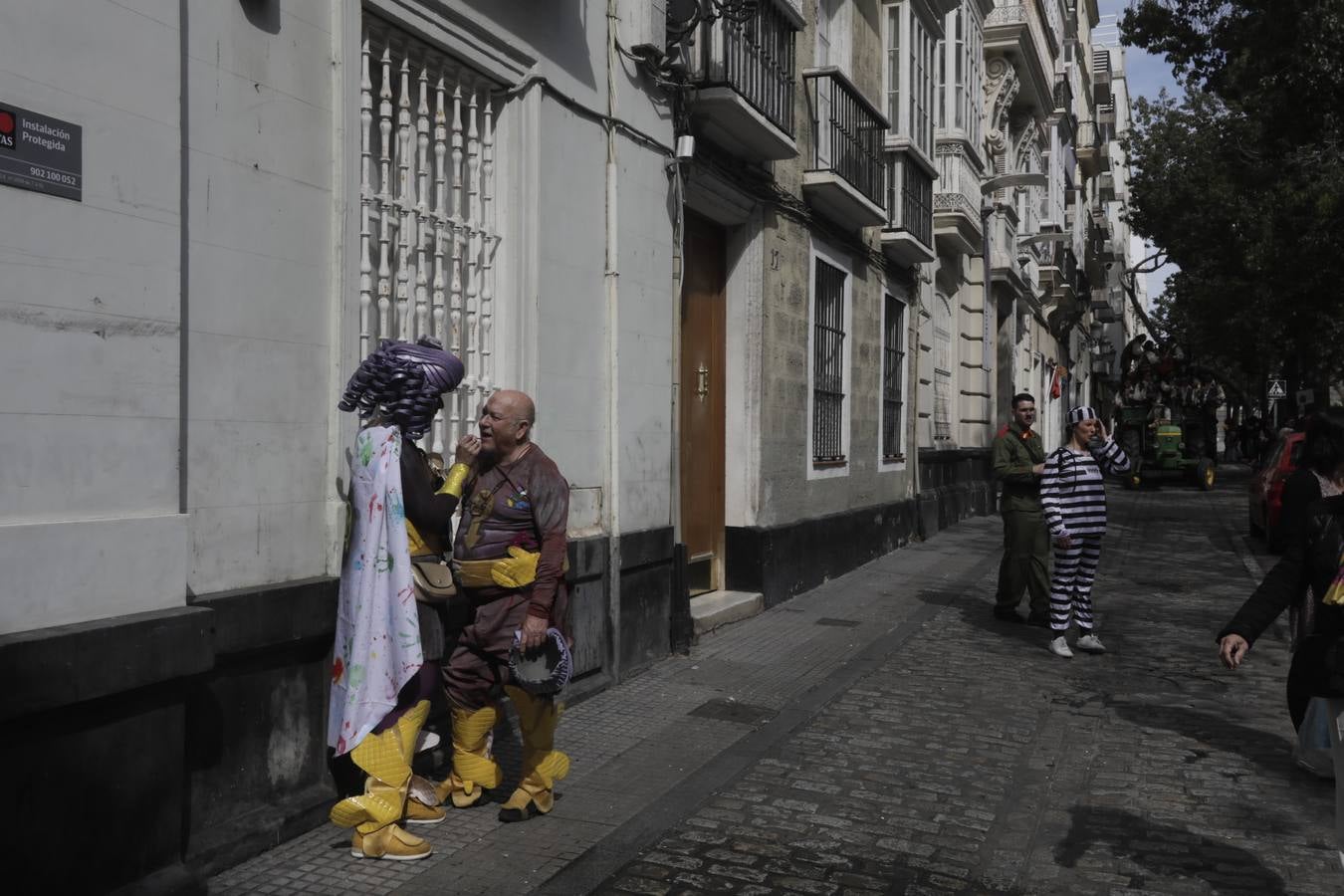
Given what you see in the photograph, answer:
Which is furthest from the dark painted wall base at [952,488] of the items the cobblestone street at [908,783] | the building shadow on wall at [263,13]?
the building shadow on wall at [263,13]

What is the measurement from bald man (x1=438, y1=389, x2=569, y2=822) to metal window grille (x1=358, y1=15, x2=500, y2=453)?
3.09 feet

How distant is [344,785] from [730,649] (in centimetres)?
411

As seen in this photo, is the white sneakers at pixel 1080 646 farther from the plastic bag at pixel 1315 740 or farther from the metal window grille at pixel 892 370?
the metal window grille at pixel 892 370

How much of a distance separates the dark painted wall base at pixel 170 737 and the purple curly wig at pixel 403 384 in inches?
31.5

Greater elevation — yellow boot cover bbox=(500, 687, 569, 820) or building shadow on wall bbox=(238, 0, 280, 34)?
building shadow on wall bbox=(238, 0, 280, 34)

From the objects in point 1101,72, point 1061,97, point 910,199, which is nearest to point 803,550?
point 910,199

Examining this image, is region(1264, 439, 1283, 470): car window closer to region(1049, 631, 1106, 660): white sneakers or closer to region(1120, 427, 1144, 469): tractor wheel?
region(1049, 631, 1106, 660): white sneakers

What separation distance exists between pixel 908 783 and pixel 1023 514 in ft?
15.8

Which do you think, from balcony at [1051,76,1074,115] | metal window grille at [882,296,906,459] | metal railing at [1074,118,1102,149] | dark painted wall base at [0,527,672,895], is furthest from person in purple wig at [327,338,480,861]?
metal railing at [1074,118,1102,149]

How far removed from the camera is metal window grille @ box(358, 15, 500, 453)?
5.61 m

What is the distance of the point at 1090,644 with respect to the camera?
8828mm

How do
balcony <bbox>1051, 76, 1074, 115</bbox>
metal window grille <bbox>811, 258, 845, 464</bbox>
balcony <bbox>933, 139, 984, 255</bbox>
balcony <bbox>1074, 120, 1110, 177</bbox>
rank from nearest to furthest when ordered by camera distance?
metal window grille <bbox>811, 258, 845, 464</bbox> < balcony <bbox>933, 139, 984, 255</bbox> < balcony <bbox>1051, 76, 1074, 115</bbox> < balcony <bbox>1074, 120, 1110, 177</bbox>

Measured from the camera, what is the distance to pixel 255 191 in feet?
15.3

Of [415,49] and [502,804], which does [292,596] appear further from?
[415,49]
